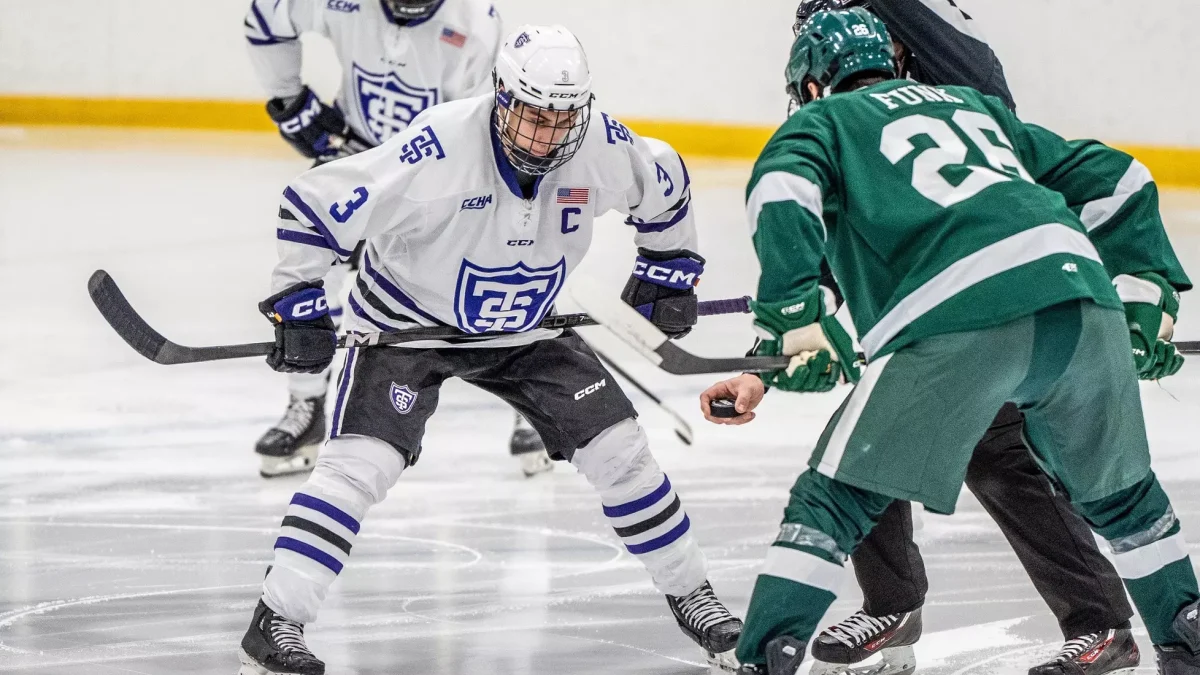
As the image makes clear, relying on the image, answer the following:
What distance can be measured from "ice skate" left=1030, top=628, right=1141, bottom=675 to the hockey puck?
75cm

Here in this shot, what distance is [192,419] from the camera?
15.0ft

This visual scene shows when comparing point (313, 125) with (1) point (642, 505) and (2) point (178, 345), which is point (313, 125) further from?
(1) point (642, 505)

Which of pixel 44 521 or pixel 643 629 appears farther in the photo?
pixel 44 521

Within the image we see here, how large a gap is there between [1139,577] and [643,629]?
103 cm

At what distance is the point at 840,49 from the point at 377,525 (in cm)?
184

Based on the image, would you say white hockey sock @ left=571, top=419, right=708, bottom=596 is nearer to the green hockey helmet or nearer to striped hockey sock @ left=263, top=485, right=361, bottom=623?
striped hockey sock @ left=263, top=485, right=361, bottom=623

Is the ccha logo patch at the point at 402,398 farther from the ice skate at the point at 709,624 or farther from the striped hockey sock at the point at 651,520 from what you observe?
the ice skate at the point at 709,624

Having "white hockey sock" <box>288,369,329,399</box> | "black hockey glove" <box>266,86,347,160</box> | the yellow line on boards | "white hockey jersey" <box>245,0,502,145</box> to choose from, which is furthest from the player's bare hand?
the yellow line on boards

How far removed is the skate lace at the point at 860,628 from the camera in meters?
2.78

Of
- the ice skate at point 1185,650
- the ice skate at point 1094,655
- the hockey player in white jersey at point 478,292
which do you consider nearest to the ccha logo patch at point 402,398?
the hockey player in white jersey at point 478,292


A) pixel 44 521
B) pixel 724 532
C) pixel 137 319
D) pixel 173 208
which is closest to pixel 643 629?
pixel 724 532

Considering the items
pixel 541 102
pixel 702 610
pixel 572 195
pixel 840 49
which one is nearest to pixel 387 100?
pixel 572 195

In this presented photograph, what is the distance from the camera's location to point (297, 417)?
14.1 feet

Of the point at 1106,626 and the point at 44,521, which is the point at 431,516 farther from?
the point at 1106,626
